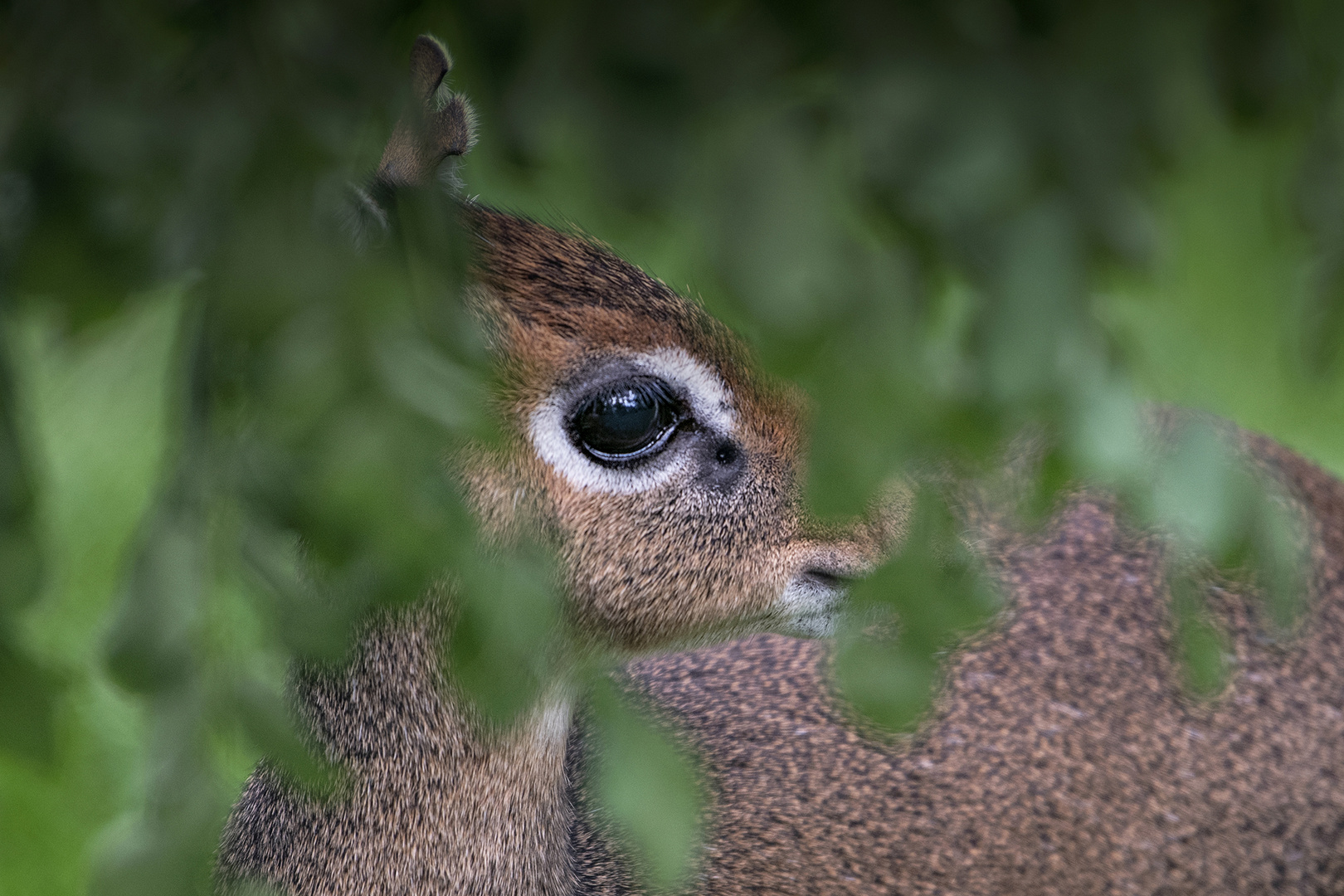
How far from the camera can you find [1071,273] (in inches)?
25.5

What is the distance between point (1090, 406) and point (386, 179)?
2.61 feet

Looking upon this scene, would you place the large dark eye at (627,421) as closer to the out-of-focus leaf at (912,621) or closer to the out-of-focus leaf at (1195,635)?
the out-of-focus leaf at (912,621)

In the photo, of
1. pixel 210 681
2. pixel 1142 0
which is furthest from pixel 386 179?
pixel 1142 0

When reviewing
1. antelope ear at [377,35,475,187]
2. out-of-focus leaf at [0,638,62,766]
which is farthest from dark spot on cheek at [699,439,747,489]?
out-of-focus leaf at [0,638,62,766]

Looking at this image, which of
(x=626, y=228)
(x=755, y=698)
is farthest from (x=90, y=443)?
(x=626, y=228)

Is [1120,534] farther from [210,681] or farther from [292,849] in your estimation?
[210,681]

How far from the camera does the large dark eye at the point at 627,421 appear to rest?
1.26 m

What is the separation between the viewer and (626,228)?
2.78 feet

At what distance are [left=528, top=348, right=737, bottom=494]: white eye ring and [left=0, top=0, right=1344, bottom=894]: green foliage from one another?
447 mm

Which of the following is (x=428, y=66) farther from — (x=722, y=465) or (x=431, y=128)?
(x=722, y=465)

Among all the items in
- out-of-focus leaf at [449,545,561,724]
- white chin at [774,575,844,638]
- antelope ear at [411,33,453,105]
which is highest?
antelope ear at [411,33,453,105]

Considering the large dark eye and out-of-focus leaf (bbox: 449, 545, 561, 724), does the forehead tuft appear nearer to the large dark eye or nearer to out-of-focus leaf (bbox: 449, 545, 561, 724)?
the large dark eye

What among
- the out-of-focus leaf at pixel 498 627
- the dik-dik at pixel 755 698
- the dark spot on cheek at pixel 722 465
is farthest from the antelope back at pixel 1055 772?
the out-of-focus leaf at pixel 498 627

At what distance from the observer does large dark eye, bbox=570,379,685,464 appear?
49.6 inches
